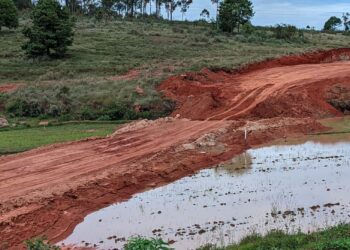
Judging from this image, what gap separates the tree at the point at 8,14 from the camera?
5562 cm

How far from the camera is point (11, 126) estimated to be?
28.5 metres

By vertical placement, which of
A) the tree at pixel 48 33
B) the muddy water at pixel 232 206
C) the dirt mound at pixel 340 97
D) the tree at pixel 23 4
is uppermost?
the tree at pixel 23 4

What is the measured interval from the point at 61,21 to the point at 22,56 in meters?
4.91

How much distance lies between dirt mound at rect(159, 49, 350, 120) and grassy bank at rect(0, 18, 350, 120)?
145 centimetres

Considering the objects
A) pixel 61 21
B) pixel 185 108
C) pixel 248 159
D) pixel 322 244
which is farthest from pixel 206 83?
pixel 322 244

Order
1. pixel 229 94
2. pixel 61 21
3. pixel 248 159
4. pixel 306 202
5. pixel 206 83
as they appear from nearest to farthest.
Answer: pixel 306 202
pixel 248 159
pixel 229 94
pixel 206 83
pixel 61 21

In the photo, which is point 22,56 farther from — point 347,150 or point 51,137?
point 347,150

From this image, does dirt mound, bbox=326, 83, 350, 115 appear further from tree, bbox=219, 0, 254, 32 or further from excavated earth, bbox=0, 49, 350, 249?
tree, bbox=219, 0, 254, 32

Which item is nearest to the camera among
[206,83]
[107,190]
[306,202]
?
[306,202]

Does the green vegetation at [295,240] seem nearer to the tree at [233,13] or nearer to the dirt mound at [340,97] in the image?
the dirt mound at [340,97]

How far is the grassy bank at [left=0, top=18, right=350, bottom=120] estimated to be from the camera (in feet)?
102

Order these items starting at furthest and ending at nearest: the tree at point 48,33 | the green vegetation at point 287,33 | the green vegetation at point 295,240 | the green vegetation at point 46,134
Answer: the green vegetation at point 287,33
the tree at point 48,33
the green vegetation at point 46,134
the green vegetation at point 295,240

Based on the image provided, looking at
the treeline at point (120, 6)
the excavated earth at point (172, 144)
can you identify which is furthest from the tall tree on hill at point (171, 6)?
the excavated earth at point (172, 144)

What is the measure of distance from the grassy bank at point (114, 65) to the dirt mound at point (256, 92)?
1.45 meters
